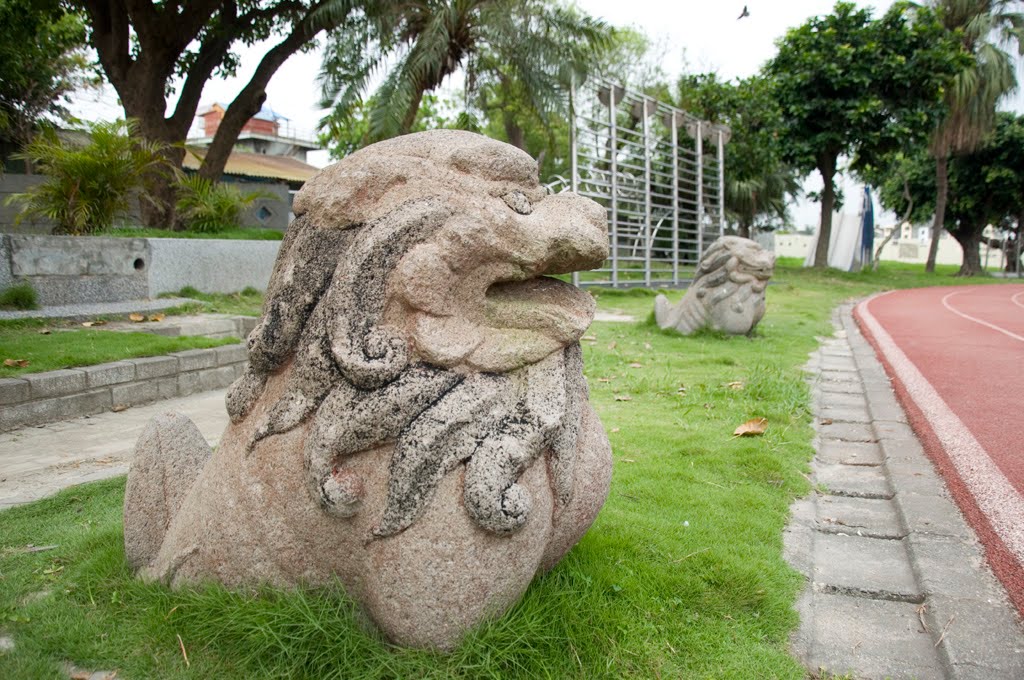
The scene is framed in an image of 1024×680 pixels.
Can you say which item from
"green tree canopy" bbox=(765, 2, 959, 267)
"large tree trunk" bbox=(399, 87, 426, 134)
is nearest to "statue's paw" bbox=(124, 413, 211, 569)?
"large tree trunk" bbox=(399, 87, 426, 134)

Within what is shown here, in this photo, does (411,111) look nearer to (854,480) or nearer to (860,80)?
(854,480)

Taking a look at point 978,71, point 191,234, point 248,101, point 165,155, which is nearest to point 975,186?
point 978,71

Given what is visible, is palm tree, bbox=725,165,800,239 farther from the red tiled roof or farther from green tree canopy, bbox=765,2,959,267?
the red tiled roof

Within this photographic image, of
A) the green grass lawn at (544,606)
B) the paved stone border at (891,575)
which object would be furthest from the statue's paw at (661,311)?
the green grass lawn at (544,606)

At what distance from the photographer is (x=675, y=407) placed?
5219 millimetres

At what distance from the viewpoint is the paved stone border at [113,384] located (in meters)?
4.76

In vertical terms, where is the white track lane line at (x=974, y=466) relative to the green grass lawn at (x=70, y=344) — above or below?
below

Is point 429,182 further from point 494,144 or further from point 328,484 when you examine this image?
point 328,484

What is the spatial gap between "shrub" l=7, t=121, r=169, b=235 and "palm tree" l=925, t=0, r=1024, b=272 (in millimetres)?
19961

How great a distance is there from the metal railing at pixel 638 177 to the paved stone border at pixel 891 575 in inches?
328

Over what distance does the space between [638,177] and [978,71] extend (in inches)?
459

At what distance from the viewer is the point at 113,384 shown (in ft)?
17.6

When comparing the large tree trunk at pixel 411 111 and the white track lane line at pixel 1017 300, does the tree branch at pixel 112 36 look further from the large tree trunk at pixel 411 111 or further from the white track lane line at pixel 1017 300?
the white track lane line at pixel 1017 300

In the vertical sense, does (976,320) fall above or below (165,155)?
below
